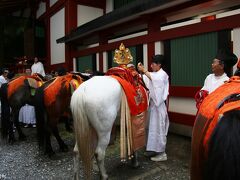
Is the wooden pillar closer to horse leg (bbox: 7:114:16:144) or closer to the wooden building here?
the wooden building

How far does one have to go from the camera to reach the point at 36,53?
1305 cm

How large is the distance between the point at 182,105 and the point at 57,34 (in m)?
7.95

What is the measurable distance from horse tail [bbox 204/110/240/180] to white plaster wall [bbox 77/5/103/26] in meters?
9.99

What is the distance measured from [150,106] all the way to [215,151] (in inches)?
132

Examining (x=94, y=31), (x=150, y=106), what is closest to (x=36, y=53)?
(x=94, y=31)

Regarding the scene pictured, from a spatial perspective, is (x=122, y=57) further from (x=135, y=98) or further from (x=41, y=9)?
(x=41, y=9)

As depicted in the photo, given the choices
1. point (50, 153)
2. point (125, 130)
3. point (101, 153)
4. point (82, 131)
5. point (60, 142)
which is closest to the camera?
point (82, 131)

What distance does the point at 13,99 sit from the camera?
595 cm

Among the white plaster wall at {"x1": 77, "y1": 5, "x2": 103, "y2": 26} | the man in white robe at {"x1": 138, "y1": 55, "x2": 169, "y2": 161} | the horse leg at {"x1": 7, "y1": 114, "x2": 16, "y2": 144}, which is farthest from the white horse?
the white plaster wall at {"x1": 77, "y1": 5, "x2": 103, "y2": 26}

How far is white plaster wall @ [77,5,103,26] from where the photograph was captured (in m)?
10.6

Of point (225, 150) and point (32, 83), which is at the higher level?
point (32, 83)

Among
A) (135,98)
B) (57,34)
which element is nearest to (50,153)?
(135,98)

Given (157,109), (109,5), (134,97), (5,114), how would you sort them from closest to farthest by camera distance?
(134,97) → (157,109) → (5,114) → (109,5)

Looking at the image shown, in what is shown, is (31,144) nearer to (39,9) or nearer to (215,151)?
(215,151)
